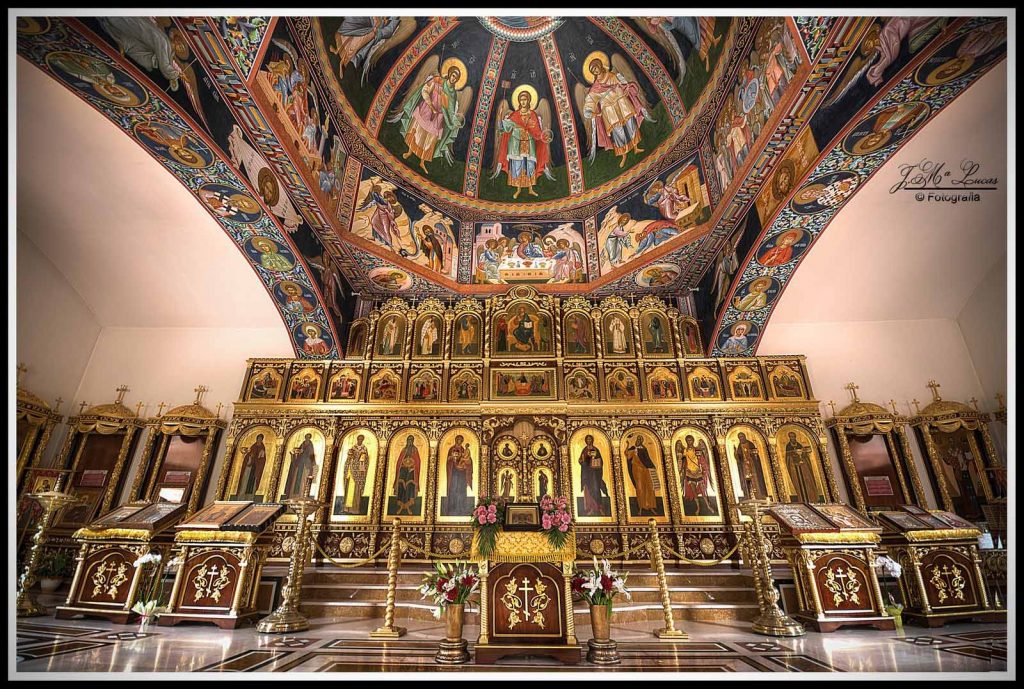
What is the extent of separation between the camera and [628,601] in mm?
6758

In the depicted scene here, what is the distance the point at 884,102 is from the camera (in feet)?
19.9

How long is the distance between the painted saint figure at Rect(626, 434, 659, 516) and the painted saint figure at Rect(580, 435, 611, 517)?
0.66m

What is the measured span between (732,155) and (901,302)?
3.97 m

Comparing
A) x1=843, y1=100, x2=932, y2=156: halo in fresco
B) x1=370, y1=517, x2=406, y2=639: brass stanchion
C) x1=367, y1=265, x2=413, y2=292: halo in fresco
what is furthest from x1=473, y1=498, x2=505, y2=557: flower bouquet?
x1=367, y1=265, x2=413, y2=292: halo in fresco

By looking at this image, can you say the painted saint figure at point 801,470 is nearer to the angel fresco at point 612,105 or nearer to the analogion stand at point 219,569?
the angel fresco at point 612,105

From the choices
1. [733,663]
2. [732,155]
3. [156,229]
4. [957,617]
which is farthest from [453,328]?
[957,617]

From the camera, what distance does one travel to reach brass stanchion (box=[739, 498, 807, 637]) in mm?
5316

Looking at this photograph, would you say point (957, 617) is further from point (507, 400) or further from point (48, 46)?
point (48, 46)

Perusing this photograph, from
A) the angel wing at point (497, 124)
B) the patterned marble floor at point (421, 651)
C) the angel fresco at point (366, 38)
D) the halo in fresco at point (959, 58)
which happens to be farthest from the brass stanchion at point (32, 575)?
the halo in fresco at point (959, 58)

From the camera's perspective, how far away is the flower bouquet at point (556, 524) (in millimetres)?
4566

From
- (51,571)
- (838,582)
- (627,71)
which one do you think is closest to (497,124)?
(627,71)

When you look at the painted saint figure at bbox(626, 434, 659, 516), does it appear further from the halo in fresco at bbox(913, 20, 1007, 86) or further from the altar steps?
the halo in fresco at bbox(913, 20, 1007, 86)

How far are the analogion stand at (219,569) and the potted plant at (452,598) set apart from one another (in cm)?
282

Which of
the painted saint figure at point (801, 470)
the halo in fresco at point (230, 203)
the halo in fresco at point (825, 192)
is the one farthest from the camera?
the painted saint figure at point (801, 470)
